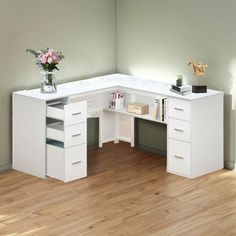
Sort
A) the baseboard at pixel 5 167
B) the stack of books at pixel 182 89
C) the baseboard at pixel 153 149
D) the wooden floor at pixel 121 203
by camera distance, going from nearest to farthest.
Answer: the wooden floor at pixel 121 203 < the stack of books at pixel 182 89 < the baseboard at pixel 5 167 < the baseboard at pixel 153 149

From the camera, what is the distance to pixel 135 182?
591cm

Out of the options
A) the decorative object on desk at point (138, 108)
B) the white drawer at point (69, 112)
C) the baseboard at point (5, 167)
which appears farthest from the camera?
the decorative object on desk at point (138, 108)

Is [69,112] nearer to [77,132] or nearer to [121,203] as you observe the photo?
[77,132]

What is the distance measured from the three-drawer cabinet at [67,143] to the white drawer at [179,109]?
27.0 inches

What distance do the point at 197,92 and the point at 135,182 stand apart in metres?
0.87

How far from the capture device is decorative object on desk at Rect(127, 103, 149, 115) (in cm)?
648

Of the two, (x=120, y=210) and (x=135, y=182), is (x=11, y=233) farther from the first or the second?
(x=135, y=182)

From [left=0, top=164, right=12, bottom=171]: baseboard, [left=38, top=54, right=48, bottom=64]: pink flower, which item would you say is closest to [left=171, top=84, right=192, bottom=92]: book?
[left=38, top=54, right=48, bottom=64]: pink flower

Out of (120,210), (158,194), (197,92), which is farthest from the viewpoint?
(197,92)

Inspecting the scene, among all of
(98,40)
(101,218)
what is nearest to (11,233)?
(101,218)

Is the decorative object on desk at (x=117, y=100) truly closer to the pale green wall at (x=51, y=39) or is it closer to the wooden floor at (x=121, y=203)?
the pale green wall at (x=51, y=39)

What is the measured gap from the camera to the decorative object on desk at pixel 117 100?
6.72 m

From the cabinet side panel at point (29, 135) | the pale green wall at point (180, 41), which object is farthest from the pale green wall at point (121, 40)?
the cabinet side panel at point (29, 135)

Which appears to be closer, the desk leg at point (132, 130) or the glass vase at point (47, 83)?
the glass vase at point (47, 83)
